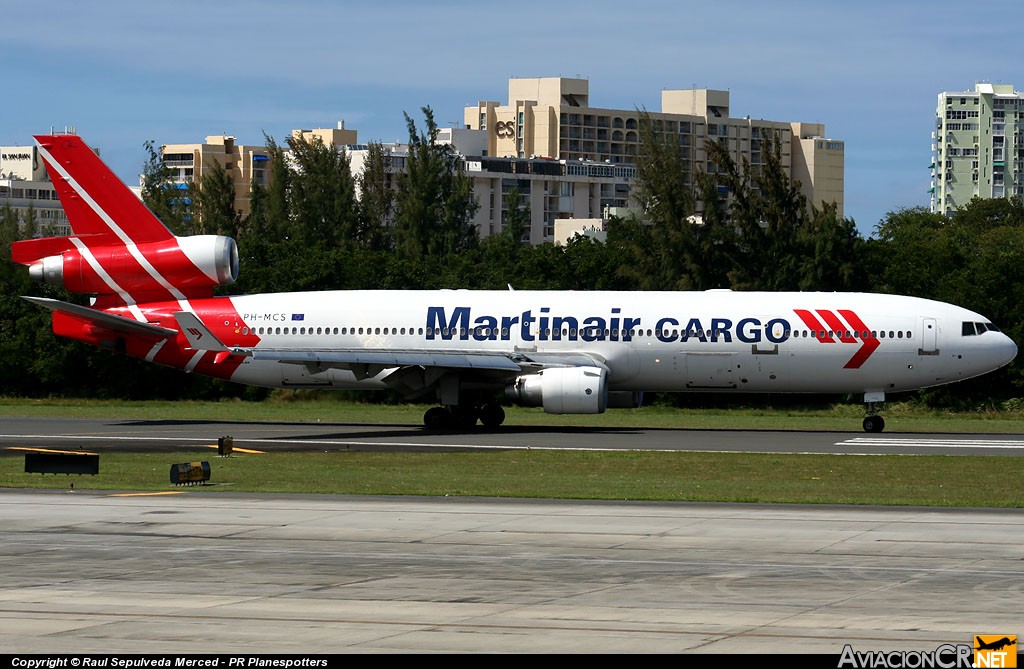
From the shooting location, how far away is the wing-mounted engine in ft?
169

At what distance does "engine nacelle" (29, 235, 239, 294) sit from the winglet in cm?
385

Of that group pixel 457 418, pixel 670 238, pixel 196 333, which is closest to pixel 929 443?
pixel 457 418

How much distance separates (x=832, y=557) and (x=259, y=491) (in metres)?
12.7

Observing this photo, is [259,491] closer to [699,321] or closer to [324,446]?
[324,446]

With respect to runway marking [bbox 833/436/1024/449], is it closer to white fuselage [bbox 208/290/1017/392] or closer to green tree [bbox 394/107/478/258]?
white fuselage [bbox 208/290/1017/392]

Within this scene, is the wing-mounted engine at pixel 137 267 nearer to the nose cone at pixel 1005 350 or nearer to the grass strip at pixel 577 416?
the grass strip at pixel 577 416

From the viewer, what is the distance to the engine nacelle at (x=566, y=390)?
4681 centimetres

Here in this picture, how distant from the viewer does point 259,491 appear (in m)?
29.4

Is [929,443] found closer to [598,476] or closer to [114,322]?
[598,476]

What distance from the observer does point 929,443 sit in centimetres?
4400

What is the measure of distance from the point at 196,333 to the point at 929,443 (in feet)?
75.0

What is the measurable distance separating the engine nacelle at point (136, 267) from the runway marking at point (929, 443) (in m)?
22.5

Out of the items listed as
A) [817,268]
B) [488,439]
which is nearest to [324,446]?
[488,439]

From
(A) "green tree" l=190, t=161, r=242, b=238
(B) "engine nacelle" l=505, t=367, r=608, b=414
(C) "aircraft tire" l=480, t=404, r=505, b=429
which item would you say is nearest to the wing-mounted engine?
A: (C) "aircraft tire" l=480, t=404, r=505, b=429
